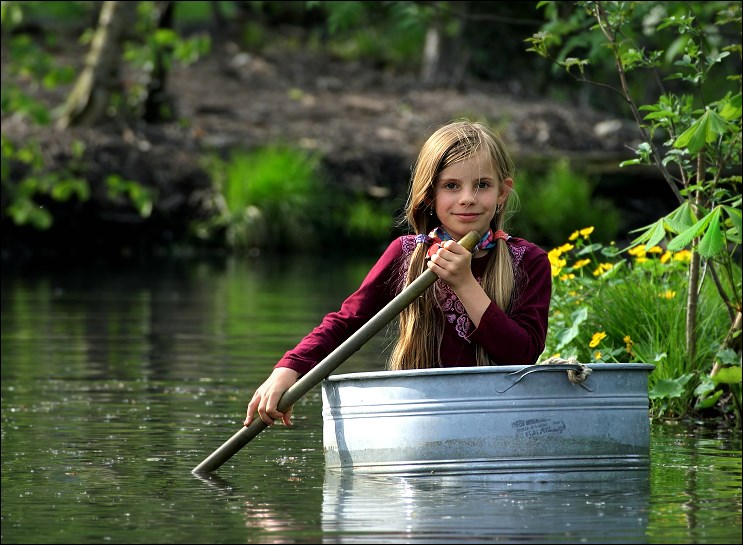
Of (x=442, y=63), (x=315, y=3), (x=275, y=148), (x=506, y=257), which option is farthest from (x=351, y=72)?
(x=506, y=257)

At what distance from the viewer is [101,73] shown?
20.8 meters

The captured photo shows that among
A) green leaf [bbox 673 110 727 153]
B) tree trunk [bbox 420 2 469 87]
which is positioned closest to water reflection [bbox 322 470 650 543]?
green leaf [bbox 673 110 727 153]

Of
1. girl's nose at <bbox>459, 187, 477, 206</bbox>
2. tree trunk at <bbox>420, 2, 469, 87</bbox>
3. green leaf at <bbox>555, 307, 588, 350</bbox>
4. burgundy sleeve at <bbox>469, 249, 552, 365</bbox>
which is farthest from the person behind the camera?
tree trunk at <bbox>420, 2, 469, 87</bbox>

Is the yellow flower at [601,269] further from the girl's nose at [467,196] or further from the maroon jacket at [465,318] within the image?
the girl's nose at [467,196]

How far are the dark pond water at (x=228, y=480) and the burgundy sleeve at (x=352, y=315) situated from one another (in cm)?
43

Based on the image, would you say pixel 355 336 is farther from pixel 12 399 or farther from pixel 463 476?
pixel 12 399

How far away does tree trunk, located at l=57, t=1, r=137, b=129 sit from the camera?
64.6ft

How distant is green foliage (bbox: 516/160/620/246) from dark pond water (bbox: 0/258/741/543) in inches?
443

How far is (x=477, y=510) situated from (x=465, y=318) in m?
0.79

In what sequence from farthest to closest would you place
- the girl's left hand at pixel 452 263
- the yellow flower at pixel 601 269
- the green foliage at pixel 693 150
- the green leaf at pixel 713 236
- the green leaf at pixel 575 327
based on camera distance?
the yellow flower at pixel 601 269 → the green leaf at pixel 575 327 → the green foliage at pixel 693 150 → the green leaf at pixel 713 236 → the girl's left hand at pixel 452 263

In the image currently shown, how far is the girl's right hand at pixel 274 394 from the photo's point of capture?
5.11 meters

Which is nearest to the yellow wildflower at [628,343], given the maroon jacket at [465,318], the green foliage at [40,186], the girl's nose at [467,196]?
the maroon jacket at [465,318]

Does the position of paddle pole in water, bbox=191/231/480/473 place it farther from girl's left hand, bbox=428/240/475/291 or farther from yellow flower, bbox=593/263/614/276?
yellow flower, bbox=593/263/614/276

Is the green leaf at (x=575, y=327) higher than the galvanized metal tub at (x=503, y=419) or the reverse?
higher
